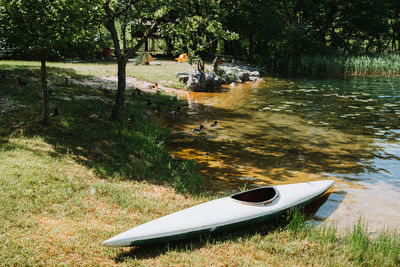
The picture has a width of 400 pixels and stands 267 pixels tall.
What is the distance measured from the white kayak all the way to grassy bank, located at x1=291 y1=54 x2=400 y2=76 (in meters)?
30.1

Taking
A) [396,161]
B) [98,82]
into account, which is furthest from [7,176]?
[98,82]

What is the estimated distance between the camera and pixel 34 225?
507 centimetres

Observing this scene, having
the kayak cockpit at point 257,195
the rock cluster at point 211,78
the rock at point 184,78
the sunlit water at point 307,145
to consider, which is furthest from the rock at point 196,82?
the kayak cockpit at point 257,195

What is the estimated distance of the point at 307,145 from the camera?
1121cm

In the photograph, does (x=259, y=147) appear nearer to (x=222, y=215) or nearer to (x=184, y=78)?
(x=222, y=215)

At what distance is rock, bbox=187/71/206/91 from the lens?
2228 cm

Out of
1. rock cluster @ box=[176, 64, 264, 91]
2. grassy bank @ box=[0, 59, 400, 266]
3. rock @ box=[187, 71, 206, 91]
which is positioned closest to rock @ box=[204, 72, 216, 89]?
rock cluster @ box=[176, 64, 264, 91]

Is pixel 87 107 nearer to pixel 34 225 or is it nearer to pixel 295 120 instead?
pixel 34 225

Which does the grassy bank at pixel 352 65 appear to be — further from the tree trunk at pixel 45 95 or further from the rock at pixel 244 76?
the tree trunk at pixel 45 95

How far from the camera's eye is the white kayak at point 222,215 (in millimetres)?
4820

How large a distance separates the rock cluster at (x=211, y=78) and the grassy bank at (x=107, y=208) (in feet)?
42.0

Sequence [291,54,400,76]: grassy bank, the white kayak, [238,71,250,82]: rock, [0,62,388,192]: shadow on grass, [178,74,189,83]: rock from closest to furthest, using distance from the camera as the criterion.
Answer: the white kayak → [0,62,388,192]: shadow on grass → [178,74,189,83]: rock → [238,71,250,82]: rock → [291,54,400,76]: grassy bank

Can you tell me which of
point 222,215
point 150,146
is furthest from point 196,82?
point 222,215

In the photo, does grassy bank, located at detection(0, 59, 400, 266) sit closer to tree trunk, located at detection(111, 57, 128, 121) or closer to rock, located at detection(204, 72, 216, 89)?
tree trunk, located at detection(111, 57, 128, 121)
